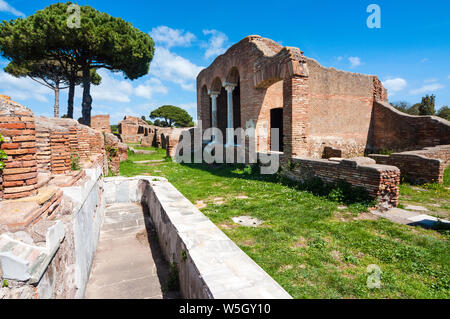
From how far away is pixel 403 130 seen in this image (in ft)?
37.1

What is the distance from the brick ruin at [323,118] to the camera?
20.5 feet

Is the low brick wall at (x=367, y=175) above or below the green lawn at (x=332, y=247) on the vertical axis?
above

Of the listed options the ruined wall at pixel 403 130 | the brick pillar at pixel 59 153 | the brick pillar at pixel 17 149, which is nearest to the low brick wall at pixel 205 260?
the brick pillar at pixel 17 149

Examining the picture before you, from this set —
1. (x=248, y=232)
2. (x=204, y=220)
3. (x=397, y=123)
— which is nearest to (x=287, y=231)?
(x=248, y=232)

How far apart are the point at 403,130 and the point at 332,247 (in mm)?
11199

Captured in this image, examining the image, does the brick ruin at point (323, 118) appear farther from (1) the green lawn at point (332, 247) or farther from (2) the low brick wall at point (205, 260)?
(2) the low brick wall at point (205, 260)

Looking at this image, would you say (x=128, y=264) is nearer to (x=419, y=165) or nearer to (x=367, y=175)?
(x=367, y=175)

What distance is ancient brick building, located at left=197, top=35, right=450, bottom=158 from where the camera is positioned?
7078 mm

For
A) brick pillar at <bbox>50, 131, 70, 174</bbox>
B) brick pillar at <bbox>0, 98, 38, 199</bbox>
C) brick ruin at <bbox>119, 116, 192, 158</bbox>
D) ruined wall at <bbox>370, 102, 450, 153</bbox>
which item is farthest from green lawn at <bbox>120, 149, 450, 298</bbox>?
brick ruin at <bbox>119, 116, 192, 158</bbox>

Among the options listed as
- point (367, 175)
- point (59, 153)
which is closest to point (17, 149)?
point (59, 153)

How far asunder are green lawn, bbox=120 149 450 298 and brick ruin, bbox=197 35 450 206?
94cm

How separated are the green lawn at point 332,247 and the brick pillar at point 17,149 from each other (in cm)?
249

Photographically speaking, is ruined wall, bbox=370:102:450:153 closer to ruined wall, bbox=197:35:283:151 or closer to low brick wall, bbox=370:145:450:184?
low brick wall, bbox=370:145:450:184

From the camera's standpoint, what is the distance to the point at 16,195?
6.73 ft
